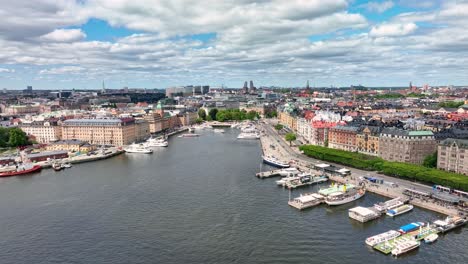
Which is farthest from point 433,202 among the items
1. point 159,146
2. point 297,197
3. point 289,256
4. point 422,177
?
point 159,146

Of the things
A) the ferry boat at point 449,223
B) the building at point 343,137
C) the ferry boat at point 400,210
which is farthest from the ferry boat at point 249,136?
the ferry boat at point 449,223

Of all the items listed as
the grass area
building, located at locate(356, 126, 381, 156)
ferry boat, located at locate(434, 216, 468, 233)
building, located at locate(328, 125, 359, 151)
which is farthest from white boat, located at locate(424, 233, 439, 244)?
building, located at locate(328, 125, 359, 151)

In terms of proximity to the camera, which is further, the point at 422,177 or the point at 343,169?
the point at 343,169

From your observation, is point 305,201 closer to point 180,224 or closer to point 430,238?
point 430,238

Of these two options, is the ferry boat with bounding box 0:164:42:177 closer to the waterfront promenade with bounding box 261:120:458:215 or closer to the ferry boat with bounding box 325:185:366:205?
the waterfront promenade with bounding box 261:120:458:215

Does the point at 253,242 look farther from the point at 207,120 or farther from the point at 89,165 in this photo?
the point at 207,120
